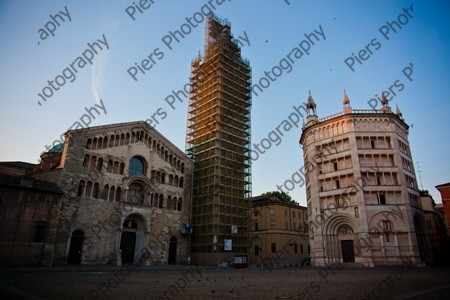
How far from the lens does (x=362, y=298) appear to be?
9273 mm

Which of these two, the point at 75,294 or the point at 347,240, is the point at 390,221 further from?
the point at 75,294

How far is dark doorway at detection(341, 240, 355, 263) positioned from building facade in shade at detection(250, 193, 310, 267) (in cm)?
1445

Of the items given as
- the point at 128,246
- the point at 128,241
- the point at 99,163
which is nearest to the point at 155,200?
the point at 128,241

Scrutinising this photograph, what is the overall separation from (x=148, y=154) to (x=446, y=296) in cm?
3298

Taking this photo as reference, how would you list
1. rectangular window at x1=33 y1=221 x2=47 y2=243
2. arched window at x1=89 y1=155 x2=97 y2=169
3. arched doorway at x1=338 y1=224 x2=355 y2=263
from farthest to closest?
arched doorway at x1=338 y1=224 x2=355 y2=263, arched window at x1=89 y1=155 x2=97 y2=169, rectangular window at x1=33 y1=221 x2=47 y2=243

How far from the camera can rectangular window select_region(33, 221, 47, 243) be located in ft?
85.1

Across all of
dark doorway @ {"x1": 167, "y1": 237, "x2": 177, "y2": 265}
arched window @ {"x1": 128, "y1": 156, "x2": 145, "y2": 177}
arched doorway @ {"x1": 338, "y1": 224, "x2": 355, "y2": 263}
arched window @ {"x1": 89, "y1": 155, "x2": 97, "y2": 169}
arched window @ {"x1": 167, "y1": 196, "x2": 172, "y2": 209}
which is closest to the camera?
arched window @ {"x1": 89, "y1": 155, "x2": 97, "y2": 169}

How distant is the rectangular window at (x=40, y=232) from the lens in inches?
1021

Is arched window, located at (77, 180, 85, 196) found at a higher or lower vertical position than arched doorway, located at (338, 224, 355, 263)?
higher

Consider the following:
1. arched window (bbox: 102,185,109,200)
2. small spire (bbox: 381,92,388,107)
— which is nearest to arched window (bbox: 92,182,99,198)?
arched window (bbox: 102,185,109,200)

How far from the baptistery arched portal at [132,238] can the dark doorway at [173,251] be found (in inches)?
168

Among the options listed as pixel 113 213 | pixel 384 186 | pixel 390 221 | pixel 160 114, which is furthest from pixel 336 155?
pixel 113 213

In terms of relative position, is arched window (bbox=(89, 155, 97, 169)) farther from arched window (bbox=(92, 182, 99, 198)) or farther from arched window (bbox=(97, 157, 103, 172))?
arched window (bbox=(92, 182, 99, 198))

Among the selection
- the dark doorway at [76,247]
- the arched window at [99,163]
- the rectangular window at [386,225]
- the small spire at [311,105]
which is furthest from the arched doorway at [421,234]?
the dark doorway at [76,247]
